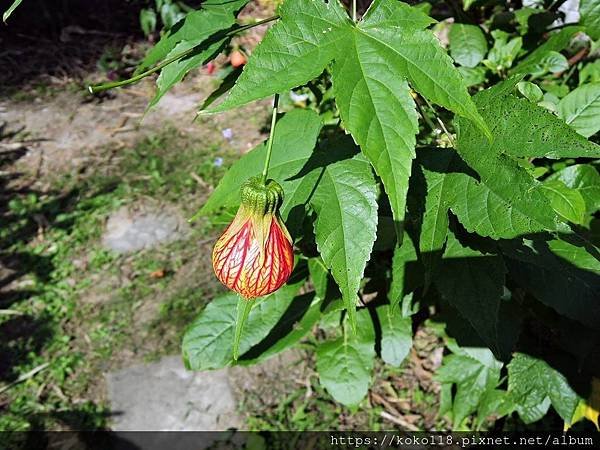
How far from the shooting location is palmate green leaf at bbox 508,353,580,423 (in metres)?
1.42

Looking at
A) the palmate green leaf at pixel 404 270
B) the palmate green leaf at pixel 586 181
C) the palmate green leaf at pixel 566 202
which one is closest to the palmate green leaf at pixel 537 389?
the palmate green leaf at pixel 586 181

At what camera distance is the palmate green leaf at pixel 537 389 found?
1.42 metres

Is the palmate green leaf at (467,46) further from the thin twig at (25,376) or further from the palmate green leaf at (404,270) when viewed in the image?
the thin twig at (25,376)

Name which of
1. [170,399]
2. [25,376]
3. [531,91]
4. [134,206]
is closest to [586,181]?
[531,91]

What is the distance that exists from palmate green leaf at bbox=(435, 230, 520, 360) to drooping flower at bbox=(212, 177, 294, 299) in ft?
0.96

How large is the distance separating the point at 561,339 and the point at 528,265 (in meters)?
0.29

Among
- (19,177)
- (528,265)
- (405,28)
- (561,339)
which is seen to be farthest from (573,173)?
(19,177)

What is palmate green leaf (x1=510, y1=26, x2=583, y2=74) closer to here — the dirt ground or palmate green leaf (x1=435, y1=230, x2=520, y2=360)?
palmate green leaf (x1=435, y1=230, x2=520, y2=360)

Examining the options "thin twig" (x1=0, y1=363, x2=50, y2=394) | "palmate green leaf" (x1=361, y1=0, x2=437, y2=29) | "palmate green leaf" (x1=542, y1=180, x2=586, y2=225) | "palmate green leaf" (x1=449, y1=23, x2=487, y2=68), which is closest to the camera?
"palmate green leaf" (x1=361, y1=0, x2=437, y2=29)

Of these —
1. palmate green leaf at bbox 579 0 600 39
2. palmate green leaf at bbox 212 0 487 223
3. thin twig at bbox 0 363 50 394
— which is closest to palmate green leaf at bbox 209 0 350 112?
palmate green leaf at bbox 212 0 487 223

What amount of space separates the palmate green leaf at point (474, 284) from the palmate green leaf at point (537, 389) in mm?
530

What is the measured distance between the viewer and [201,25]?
0.95m

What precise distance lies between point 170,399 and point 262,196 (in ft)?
4.67

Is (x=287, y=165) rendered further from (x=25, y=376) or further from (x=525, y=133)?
(x=25, y=376)
